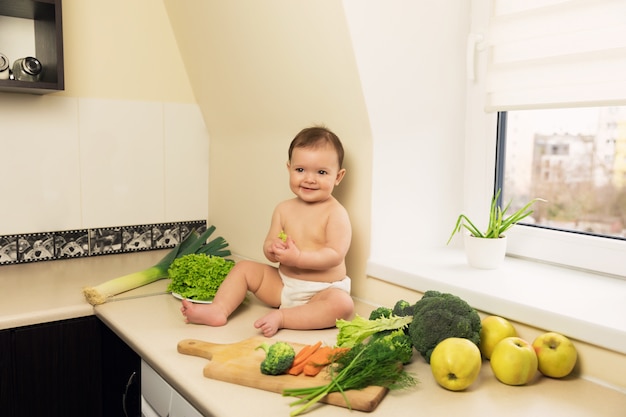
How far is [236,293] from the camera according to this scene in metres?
1.34

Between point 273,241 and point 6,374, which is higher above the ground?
point 273,241

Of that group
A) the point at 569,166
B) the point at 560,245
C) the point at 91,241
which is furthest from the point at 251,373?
A: the point at 91,241

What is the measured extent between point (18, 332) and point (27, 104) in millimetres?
790

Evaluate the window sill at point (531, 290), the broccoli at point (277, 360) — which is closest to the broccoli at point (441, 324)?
the window sill at point (531, 290)

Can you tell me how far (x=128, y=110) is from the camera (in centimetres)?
195

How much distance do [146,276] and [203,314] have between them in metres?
0.41

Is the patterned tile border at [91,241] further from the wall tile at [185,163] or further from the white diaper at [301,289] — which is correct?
the white diaper at [301,289]

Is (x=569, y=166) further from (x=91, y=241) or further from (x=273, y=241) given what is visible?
(x=91, y=241)

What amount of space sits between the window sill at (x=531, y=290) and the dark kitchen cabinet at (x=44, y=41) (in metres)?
1.07

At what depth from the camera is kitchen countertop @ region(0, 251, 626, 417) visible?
887 mm

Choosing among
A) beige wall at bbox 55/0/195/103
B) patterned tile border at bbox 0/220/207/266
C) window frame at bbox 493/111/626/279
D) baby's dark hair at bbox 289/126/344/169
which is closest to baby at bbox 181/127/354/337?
baby's dark hair at bbox 289/126/344/169

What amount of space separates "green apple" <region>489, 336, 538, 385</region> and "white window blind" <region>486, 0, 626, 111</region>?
613mm

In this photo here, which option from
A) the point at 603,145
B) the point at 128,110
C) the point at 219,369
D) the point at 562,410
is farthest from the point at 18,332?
the point at 603,145

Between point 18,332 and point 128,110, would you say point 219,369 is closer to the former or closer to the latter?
point 18,332
